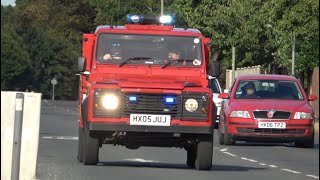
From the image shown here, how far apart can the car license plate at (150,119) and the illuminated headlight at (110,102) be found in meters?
0.30

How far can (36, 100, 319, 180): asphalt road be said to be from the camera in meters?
17.8

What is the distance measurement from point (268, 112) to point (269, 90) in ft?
3.54

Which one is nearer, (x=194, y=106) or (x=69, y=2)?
(x=194, y=106)

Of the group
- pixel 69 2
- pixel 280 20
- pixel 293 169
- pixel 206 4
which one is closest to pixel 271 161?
pixel 293 169

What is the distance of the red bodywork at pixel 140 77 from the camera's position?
18328 millimetres

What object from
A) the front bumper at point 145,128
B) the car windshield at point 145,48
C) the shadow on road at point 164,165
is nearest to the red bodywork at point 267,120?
the shadow on road at point 164,165

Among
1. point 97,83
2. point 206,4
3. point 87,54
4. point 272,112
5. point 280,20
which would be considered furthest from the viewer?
point 206,4

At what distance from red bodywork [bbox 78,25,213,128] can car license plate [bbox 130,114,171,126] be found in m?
0.09

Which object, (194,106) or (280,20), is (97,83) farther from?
(280,20)

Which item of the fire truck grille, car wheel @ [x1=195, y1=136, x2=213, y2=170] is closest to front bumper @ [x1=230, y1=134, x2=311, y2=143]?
car wheel @ [x1=195, y1=136, x2=213, y2=170]

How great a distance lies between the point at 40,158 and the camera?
21.9 m

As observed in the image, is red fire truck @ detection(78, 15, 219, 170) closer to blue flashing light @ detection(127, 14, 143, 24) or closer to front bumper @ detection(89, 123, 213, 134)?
front bumper @ detection(89, 123, 213, 134)

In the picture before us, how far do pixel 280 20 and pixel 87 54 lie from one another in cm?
1396

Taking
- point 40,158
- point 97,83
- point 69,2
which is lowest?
point 40,158
